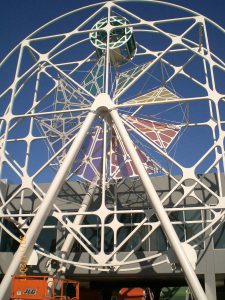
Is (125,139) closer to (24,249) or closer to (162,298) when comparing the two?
(24,249)

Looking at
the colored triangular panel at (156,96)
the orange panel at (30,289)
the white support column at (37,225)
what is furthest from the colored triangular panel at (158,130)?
the orange panel at (30,289)

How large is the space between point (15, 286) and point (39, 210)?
4.60 m

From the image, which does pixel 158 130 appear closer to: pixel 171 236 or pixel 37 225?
pixel 171 236

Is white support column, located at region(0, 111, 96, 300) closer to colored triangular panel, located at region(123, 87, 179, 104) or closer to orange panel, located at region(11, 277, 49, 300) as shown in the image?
orange panel, located at region(11, 277, 49, 300)

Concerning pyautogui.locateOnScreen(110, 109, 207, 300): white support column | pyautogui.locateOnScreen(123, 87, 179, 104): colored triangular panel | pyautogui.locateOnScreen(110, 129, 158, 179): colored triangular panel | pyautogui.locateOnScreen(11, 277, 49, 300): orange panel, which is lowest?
pyautogui.locateOnScreen(11, 277, 49, 300): orange panel

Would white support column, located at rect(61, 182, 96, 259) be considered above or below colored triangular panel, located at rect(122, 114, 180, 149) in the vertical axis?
below

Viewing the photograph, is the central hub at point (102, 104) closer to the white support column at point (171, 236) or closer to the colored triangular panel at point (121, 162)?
the white support column at point (171, 236)

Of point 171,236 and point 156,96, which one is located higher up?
point 156,96

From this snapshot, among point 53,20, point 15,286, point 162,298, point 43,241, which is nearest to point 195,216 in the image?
point 162,298

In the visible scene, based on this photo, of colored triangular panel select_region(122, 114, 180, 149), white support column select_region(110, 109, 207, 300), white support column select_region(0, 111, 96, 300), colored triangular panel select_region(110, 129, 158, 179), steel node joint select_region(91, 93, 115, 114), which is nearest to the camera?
white support column select_region(110, 109, 207, 300)

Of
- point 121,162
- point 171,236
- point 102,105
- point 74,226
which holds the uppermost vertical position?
point 102,105

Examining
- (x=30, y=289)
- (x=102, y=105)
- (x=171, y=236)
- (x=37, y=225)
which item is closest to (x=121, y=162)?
(x=102, y=105)

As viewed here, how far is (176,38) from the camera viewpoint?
26.4 metres

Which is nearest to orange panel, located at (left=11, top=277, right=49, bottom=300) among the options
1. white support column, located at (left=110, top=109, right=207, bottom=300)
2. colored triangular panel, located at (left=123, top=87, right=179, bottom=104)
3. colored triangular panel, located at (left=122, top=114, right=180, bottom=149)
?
white support column, located at (left=110, top=109, right=207, bottom=300)
